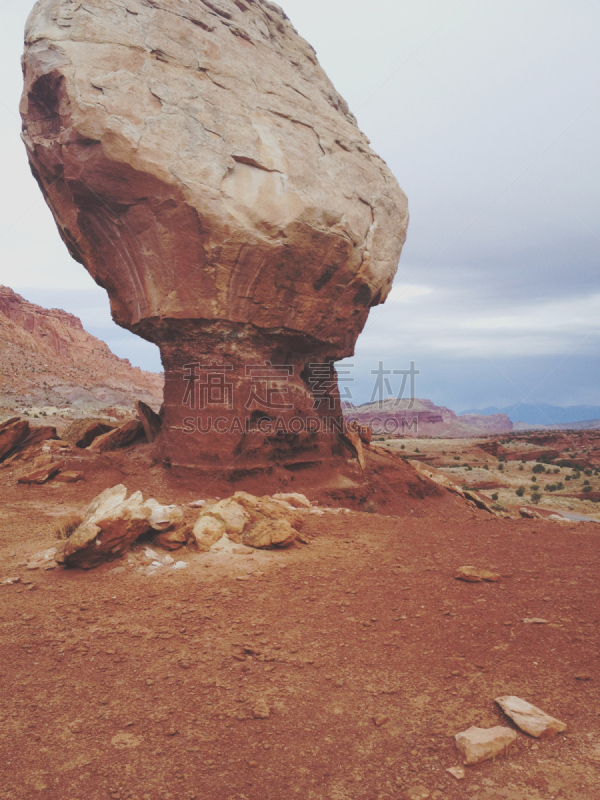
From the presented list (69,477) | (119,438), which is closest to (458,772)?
(69,477)

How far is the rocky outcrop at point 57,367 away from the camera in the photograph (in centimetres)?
4925

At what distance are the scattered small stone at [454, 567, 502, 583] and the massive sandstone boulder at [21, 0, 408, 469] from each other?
17.7 ft

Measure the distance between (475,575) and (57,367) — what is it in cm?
6623

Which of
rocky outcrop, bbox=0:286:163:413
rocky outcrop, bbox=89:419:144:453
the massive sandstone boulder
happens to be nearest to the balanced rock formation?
the massive sandstone boulder

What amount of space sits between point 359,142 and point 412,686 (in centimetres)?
1065

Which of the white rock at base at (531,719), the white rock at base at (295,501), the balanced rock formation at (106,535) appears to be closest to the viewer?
the white rock at base at (531,719)

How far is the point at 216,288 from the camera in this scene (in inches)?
337

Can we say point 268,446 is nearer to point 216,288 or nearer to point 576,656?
point 216,288

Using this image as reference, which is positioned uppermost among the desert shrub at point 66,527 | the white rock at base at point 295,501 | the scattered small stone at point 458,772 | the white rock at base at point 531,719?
the white rock at base at point 295,501

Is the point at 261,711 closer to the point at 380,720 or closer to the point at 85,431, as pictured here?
the point at 380,720

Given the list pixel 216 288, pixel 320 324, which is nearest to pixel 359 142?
pixel 320 324

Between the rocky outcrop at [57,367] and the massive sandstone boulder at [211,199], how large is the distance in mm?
36459

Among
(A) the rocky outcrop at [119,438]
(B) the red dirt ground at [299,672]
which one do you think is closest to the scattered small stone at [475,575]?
(B) the red dirt ground at [299,672]

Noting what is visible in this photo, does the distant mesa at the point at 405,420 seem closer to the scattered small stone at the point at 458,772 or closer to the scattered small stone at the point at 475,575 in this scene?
the scattered small stone at the point at 475,575
